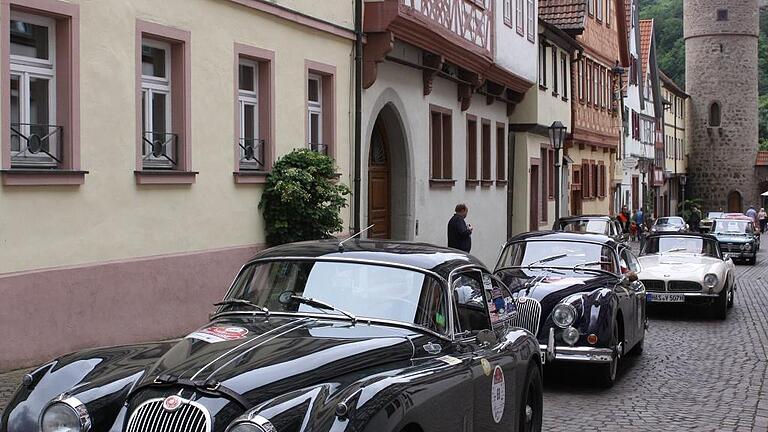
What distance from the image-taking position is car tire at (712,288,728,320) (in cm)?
1725

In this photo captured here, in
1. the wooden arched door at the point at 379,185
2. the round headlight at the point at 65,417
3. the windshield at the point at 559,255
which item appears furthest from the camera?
the wooden arched door at the point at 379,185

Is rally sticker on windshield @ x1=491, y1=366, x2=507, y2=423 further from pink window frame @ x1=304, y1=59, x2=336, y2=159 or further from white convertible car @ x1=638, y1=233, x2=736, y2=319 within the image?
white convertible car @ x1=638, y1=233, x2=736, y2=319

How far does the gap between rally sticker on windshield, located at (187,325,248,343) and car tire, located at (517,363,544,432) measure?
2.38m

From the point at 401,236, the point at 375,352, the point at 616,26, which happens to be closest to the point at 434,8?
the point at 401,236

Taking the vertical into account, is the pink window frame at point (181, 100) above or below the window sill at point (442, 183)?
above

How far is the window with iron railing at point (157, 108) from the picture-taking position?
1219cm

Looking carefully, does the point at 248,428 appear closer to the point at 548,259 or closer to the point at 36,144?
the point at 36,144

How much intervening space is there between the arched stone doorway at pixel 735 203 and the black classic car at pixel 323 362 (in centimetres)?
7318

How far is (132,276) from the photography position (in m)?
11.5

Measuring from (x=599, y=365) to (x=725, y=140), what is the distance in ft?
228

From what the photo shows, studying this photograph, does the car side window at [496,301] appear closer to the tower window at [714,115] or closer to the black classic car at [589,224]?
the black classic car at [589,224]

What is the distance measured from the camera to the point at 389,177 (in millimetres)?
20656

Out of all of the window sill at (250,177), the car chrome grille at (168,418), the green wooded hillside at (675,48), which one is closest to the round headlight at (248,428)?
the car chrome grille at (168,418)

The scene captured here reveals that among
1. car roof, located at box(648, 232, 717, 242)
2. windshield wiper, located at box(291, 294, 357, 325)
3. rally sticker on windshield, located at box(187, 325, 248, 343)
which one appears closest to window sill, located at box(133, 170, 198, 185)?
windshield wiper, located at box(291, 294, 357, 325)
